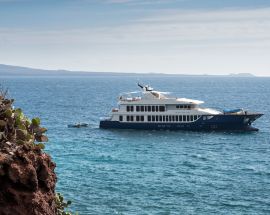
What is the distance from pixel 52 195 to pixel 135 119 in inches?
3394

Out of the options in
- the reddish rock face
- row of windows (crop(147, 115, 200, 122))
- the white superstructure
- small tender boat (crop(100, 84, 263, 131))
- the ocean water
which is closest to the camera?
the reddish rock face

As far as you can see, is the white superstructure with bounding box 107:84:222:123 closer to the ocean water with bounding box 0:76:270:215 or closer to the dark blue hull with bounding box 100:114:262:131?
the dark blue hull with bounding box 100:114:262:131

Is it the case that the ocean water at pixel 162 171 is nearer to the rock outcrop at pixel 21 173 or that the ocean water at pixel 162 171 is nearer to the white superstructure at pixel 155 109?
the white superstructure at pixel 155 109

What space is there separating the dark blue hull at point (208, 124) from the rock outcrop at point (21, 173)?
84.8 meters

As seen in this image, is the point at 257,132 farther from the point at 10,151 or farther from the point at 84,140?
the point at 10,151

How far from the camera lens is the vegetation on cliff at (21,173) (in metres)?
12.8

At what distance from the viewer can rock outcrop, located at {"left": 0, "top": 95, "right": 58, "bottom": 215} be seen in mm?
12750

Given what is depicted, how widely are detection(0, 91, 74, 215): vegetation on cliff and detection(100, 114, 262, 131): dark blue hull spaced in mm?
84782

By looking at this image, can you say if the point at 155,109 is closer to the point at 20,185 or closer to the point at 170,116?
the point at 170,116

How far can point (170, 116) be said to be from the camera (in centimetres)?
9925

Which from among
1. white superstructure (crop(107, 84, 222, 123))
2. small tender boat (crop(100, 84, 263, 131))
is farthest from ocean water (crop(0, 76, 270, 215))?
white superstructure (crop(107, 84, 222, 123))

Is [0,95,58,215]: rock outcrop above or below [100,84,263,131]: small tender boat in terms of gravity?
above

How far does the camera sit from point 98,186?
5259 cm

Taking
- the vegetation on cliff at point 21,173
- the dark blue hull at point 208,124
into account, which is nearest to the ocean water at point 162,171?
the dark blue hull at point 208,124
